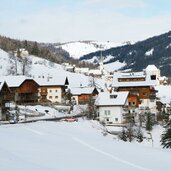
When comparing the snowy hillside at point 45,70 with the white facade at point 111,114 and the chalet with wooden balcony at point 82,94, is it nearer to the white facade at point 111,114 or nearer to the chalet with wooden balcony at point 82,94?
the chalet with wooden balcony at point 82,94

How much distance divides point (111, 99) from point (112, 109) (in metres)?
2.02

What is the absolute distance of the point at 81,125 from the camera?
51.4m

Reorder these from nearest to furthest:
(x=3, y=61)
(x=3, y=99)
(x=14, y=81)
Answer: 1. (x=3, y=99)
2. (x=14, y=81)
3. (x=3, y=61)

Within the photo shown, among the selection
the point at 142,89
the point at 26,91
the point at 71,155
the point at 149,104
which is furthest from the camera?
the point at 142,89

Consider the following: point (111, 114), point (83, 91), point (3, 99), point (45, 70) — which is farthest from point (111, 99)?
point (45, 70)

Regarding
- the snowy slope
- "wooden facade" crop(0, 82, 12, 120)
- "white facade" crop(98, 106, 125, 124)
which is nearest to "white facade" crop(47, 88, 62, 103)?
"wooden facade" crop(0, 82, 12, 120)

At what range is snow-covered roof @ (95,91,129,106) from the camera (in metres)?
70.9

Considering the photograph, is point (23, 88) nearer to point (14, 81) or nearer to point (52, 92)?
point (14, 81)

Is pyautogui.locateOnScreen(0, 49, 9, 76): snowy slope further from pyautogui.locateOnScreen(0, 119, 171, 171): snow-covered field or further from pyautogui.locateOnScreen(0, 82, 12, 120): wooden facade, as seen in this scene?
pyautogui.locateOnScreen(0, 119, 171, 171): snow-covered field

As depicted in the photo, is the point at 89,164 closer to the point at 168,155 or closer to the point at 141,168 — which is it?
the point at 141,168

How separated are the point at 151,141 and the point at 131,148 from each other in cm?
2085

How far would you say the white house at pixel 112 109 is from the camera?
7019 centimetres

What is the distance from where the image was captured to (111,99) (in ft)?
237

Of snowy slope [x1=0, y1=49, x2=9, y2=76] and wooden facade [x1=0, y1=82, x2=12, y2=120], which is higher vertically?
snowy slope [x1=0, y1=49, x2=9, y2=76]
